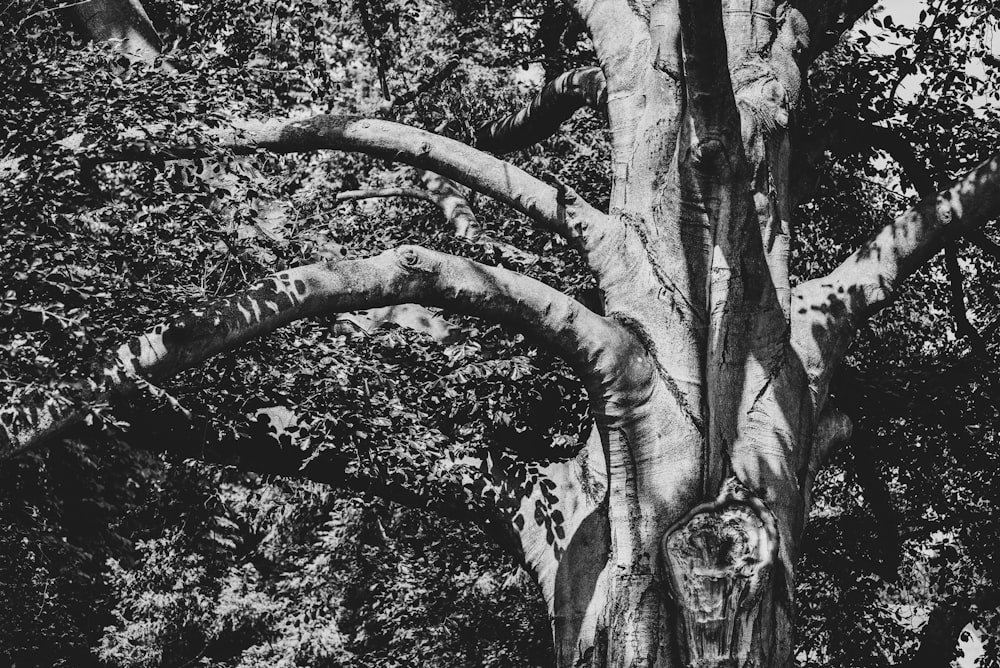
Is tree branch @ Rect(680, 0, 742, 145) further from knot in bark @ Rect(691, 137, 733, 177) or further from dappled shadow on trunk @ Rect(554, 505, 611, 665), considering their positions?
dappled shadow on trunk @ Rect(554, 505, 611, 665)

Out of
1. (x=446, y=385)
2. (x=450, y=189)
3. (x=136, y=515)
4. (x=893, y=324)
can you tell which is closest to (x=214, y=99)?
(x=446, y=385)

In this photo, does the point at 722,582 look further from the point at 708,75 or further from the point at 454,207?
the point at 454,207

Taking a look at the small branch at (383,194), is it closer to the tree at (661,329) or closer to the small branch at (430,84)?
the small branch at (430,84)

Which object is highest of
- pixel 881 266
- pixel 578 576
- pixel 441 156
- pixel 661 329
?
pixel 441 156

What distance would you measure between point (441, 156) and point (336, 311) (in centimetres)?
155

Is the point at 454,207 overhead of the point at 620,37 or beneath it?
beneath

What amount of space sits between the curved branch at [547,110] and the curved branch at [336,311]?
2.15 metres

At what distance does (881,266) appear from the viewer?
21.5ft

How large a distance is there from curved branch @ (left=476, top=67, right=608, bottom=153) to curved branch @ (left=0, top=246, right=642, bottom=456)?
7.06 feet

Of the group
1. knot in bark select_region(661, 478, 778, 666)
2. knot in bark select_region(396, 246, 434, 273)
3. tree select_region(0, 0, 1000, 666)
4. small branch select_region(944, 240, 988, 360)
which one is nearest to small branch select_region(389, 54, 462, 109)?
tree select_region(0, 0, 1000, 666)

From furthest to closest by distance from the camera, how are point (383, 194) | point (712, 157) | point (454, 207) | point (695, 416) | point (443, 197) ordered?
point (383, 194) → point (443, 197) → point (454, 207) → point (695, 416) → point (712, 157)

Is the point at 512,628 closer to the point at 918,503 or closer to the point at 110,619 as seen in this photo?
the point at 918,503

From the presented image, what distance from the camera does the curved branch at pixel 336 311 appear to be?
4.54 metres

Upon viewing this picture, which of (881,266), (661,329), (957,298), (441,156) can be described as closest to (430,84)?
(441,156)
